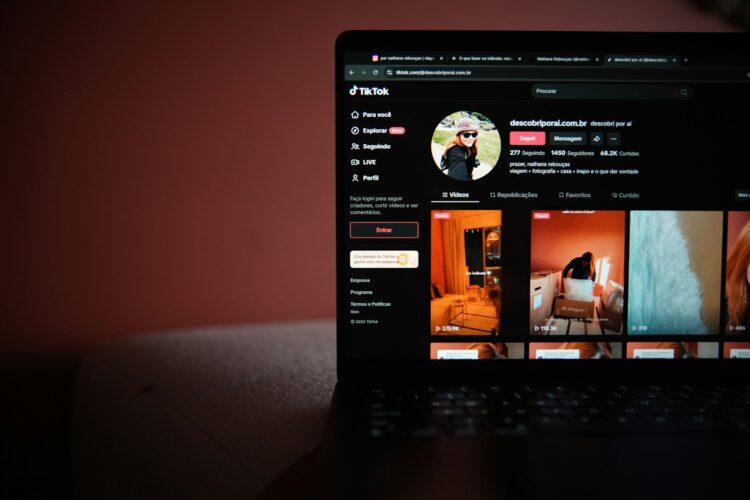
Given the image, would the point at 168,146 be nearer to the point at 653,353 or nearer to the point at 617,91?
the point at 617,91

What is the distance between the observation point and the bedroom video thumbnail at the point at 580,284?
0.58 m

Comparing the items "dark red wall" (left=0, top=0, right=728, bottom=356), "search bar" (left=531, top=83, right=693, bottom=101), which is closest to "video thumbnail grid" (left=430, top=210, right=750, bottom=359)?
"search bar" (left=531, top=83, right=693, bottom=101)

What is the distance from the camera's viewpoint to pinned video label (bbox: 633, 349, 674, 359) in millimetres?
585

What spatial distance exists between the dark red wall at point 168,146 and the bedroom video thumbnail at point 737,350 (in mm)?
897

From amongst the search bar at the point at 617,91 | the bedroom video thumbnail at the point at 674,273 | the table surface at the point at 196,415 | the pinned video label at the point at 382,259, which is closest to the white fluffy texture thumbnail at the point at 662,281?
the bedroom video thumbnail at the point at 674,273

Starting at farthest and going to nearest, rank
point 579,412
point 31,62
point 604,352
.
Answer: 1. point 31,62
2. point 604,352
3. point 579,412

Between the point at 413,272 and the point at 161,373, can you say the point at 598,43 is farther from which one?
A: the point at 161,373

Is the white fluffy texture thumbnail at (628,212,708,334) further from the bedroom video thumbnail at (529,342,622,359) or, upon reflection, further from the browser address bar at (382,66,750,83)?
the browser address bar at (382,66,750,83)

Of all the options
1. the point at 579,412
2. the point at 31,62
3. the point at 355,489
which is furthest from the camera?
the point at 31,62

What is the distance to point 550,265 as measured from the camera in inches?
23.1

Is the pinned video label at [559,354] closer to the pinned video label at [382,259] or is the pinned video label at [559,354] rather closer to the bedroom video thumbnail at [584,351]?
the bedroom video thumbnail at [584,351]

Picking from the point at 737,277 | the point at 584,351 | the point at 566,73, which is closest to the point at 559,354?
the point at 584,351

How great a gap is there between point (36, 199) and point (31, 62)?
34 cm

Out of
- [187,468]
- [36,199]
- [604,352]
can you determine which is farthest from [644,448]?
[36,199]
